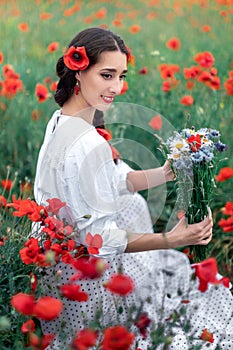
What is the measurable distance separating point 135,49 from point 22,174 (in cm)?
203

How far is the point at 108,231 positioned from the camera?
1.89 m

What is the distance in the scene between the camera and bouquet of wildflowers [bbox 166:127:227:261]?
183cm

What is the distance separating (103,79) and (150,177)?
1.44 feet

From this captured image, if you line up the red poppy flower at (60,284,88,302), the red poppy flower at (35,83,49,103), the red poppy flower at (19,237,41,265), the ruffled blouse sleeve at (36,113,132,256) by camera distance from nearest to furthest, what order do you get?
the red poppy flower at (60,284,88,302) → the red poppy flower at (19,237,41,265) → the ruffled blouse sleeve at (36,113,132,256) → the red poppy flower at (35,83,49,103)

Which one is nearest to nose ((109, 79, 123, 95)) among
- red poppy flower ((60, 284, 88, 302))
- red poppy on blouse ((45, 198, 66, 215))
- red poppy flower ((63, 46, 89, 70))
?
red poppy flower ((63, 46, 89, 70))

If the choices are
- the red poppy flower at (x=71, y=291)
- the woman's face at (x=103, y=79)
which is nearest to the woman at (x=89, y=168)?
the woman's face at (x=103, y=79)

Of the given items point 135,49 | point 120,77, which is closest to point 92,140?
point 120,77

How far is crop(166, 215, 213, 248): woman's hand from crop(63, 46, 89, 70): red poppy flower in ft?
1.89

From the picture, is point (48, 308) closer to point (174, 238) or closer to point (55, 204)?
point (55, 204)

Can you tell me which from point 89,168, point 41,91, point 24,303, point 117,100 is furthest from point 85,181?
point 117,100

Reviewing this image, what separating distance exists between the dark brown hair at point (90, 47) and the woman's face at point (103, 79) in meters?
0.02

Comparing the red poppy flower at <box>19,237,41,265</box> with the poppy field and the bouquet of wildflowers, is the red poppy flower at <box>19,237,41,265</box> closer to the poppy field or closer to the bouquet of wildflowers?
the poppy field

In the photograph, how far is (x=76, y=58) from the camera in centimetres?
192

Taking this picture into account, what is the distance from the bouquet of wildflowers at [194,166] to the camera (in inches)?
71.9
